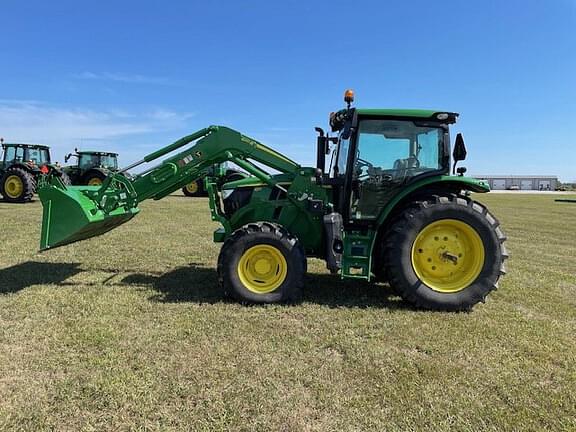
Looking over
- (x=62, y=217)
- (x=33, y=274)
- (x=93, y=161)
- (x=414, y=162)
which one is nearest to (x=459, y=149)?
(x=414, y=162)

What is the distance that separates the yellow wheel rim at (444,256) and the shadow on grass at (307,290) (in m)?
0.50

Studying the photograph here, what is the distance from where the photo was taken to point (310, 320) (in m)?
4.75

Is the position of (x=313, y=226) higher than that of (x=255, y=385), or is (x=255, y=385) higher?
(x=313, y=226)

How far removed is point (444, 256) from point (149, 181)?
4.06 m

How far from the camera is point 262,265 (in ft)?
17.6

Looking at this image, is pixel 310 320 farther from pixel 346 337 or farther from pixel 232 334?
pixel 232 334

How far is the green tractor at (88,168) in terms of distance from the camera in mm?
22469

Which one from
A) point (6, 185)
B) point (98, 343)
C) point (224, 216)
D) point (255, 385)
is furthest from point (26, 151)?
point (255, 385)

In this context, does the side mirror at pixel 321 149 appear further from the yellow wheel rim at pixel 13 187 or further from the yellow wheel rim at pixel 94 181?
the yellow wheel rim at pixel 94 181

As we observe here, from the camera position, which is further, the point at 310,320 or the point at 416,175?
the point at 416,175

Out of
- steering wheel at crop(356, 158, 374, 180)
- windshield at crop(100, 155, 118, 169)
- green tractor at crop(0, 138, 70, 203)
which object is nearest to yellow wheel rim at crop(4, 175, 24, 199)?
green tractor at crop(0, 138, 70, 203)

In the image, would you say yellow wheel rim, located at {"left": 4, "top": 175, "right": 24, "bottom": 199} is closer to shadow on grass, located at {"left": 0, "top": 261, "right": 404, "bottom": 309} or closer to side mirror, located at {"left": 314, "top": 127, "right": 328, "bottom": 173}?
shadow on grass, located at {"left": 0, "top": 261, "right": 404, "bottom": 309}

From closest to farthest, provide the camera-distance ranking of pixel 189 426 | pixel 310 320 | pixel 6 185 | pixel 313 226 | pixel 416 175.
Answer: pixel 189 426
pixel 310 320
pixel 416 175
pixel 313 226
pixel 6 185

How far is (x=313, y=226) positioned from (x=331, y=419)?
3080 mm
